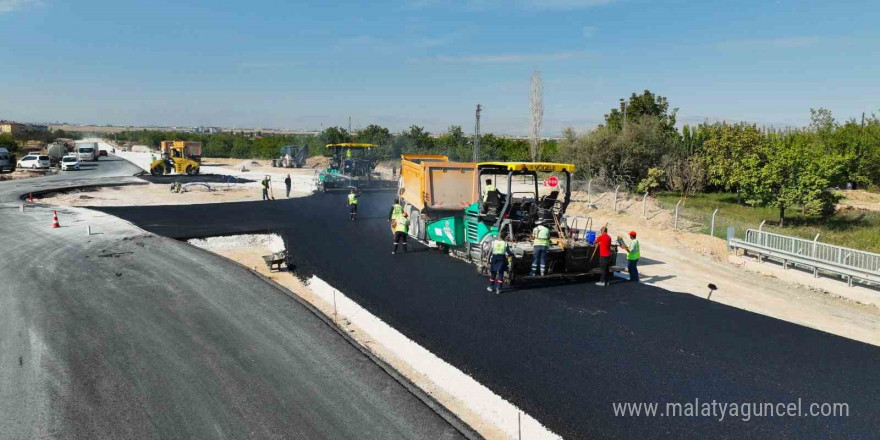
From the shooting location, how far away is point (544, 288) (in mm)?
12609

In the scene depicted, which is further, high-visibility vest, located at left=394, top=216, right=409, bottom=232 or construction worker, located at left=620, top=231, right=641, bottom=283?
high-visibility vest, located at left=394, top=216, right=409, bottom=232

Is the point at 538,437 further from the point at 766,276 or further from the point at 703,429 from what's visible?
the point at 766,276

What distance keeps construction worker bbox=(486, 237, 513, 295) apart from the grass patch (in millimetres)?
10862

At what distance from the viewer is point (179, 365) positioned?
8.28m

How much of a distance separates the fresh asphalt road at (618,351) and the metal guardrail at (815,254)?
5.02 metres

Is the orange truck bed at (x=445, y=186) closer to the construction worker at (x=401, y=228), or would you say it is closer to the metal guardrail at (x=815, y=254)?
the construction worker at (x=401, y=228)

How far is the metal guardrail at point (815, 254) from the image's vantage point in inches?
549

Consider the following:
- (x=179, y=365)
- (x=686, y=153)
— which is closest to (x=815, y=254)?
(x=179, y=365)

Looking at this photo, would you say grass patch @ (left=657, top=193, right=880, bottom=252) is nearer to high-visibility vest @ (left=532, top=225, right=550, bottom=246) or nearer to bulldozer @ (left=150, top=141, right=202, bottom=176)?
high-visibility vest @ (left=532, top=225, right=550, bottom=246)

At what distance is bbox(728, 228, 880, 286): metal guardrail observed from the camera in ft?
45.8

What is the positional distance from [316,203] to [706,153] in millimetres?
28543

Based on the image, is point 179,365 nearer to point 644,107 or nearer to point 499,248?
point 499,248

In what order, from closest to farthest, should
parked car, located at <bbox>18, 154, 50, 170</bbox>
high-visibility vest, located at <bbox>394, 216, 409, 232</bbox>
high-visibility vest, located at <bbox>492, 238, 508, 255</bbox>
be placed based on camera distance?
high-visibility vest, located at <bbox>492, 238, 508, 255</bbox> → high-visibility vest, located at <bbox>394, 216, 409, 232</bbox> → parked car, located at <bbox>18, 154, 50, 170</bbox>

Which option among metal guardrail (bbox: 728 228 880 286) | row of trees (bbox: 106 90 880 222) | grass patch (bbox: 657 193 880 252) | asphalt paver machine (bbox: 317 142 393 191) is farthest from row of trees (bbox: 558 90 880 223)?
metal guardrail (bbox: 728 228 880 286)
